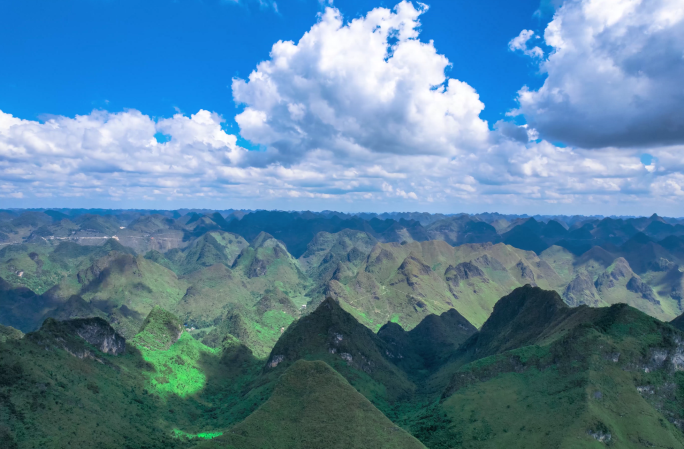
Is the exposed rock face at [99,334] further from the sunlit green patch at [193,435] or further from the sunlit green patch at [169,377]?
the sunlit green patch at [193,435]

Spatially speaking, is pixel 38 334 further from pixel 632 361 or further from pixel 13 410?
pixel 632 361

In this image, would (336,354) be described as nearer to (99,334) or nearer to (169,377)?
(169,377)

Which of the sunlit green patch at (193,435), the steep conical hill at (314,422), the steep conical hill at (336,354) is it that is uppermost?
the steep conical hill at (314,422)

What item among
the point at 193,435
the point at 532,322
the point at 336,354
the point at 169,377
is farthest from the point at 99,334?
the point at 532,322

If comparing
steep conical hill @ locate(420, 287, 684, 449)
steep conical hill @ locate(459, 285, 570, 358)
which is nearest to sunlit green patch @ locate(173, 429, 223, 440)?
steep conical hill @ locate(420, 287, 684, 449)

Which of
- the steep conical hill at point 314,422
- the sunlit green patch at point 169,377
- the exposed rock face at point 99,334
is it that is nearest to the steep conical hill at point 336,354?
the sunlit green patch at point 169,377

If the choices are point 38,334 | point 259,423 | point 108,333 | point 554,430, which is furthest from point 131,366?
point 554,430
